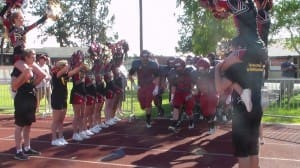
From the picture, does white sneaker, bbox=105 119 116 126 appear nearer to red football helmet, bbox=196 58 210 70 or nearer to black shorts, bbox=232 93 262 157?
red football helmet, bbox=196 58 210 70

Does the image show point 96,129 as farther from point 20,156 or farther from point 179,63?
point 20,156

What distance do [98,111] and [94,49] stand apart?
1.63m

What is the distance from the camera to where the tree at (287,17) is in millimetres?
22812

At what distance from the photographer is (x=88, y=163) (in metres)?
7.28

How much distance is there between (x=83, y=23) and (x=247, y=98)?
65.6 meters

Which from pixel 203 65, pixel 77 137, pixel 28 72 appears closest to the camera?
pixel 28 72

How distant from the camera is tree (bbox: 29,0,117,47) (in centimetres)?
6719

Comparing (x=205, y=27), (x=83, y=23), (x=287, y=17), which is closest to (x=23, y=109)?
(x=205, y=27)

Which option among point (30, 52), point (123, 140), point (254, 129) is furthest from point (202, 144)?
point (254, 129)

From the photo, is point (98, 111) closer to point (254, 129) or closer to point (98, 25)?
point (254, 129)

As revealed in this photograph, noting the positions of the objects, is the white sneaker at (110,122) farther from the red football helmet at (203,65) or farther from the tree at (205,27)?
the tree at (205,27)

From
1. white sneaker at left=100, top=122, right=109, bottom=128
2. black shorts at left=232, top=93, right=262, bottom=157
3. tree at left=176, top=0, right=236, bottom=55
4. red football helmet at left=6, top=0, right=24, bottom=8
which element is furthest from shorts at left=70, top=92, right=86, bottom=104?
tree at left=176, top=0, right=236, bottom=55

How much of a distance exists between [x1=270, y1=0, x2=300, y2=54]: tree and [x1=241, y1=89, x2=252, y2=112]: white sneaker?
790 inches

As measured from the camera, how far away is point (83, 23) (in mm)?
67812
